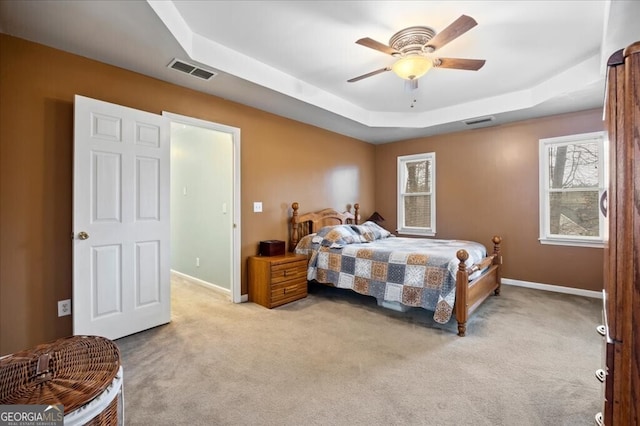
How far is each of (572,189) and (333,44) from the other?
151 inches

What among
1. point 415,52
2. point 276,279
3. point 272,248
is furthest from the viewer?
point 272,248

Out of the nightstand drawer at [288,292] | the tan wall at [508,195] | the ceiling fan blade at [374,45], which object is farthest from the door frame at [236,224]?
the tan wall at [508,195]

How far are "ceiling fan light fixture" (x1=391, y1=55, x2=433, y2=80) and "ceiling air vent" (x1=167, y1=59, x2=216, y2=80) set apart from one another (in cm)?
180

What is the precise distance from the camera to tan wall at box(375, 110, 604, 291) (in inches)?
158

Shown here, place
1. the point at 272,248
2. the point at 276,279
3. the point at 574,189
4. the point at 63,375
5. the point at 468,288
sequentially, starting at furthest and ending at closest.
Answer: the point at 574,189, the point at 272,248, the point at 276,279, the point at 468,288, the point at 63,375

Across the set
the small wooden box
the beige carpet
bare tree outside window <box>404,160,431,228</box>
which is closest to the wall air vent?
bare tree outside window <box>404,160,431,228</box>

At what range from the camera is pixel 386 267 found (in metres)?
3.28

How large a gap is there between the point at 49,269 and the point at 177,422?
1.77 m

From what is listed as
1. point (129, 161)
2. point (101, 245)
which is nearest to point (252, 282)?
point (101, 245)

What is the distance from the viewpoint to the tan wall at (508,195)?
400 cm

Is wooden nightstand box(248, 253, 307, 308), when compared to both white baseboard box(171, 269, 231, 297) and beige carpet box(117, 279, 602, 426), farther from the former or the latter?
white baseboard box(171, 269, 231, 297)

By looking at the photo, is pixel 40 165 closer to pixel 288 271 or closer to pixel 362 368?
pixel 288 271

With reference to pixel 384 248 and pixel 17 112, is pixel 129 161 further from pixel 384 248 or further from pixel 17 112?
pixel 384 248

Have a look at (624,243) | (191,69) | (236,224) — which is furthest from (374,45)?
(236,224)
